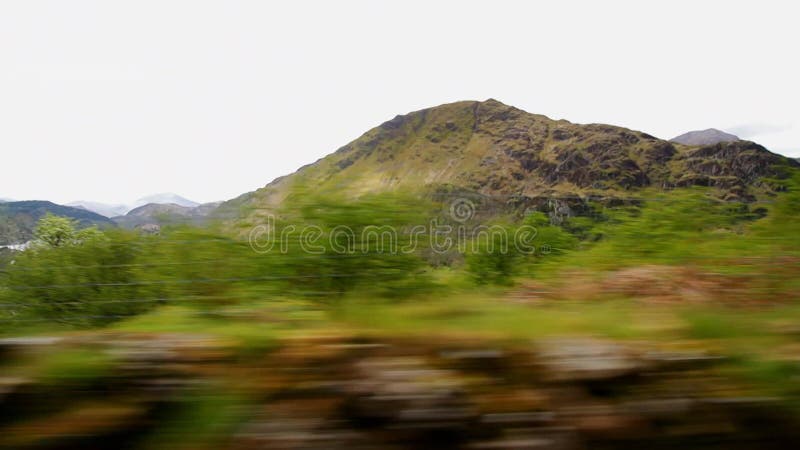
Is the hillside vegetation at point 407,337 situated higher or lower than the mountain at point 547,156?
lower

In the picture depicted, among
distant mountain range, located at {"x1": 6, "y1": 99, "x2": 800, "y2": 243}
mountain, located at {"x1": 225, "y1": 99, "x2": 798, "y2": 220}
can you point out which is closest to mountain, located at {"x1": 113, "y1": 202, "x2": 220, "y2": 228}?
distant mountain range, located at {"x1": 6, "y1": 99, "x2": 800, "y2": 243}

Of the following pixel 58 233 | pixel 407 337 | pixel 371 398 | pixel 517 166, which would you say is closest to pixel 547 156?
pixel 517 166

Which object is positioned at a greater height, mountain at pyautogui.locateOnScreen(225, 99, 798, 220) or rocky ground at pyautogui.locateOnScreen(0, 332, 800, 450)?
mountain at pyautogui.locateOnScreen(225, 99, 798, 220)

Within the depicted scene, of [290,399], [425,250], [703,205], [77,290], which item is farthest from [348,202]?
[703,205]

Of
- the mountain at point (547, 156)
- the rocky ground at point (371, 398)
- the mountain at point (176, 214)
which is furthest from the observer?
the mountain at point (547, 156)

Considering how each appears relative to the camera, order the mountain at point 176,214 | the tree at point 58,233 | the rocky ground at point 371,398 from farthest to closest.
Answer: the tree at point 58,233
the mountain at point 176,214
the rocky ground at point 371,398

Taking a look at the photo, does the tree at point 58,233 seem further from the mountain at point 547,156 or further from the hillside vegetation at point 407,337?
the mountain at point 547,156

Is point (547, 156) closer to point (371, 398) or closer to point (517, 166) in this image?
point (517, 166)

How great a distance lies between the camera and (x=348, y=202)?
3902mm

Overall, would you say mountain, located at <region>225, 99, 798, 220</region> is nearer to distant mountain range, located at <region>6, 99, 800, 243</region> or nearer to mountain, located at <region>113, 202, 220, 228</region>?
distant mountain range, located at <region>6, 99, 800, 243</region>

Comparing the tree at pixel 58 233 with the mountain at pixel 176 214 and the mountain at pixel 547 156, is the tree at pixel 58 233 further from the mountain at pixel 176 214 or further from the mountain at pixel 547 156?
the mountain at pixel 547 156

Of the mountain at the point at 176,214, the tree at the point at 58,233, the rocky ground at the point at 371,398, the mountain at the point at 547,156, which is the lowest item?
the rocky ground at the point at 371,398

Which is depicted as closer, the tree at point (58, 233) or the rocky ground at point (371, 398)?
the rocky ground at point (371, 398)

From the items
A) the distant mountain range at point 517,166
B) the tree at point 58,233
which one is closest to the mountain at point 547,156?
the distant mountain range at point 517,166
